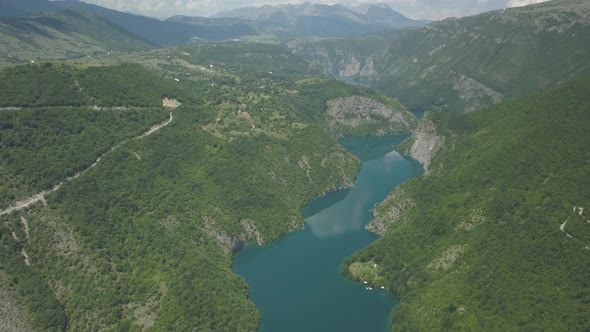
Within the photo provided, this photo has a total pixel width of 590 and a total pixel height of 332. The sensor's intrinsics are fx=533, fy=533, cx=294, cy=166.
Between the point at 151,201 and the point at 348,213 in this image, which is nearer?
the point at 151,201

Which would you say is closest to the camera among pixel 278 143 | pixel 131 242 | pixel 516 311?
pixel 516 311

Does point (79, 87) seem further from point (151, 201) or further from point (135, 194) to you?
point (151, 201)

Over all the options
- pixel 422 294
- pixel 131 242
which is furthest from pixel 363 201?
pixel 131 242

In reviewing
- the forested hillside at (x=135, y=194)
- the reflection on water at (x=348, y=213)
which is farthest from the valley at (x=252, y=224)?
the reflection on water at (x=348, y=213)

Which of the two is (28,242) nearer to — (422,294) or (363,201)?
(422,294)

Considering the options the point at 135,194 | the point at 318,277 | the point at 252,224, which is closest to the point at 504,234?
the point at 318,277

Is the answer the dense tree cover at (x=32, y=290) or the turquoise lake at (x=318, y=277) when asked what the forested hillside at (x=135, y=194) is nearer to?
the dense tree cover at (x=32, y=290)
